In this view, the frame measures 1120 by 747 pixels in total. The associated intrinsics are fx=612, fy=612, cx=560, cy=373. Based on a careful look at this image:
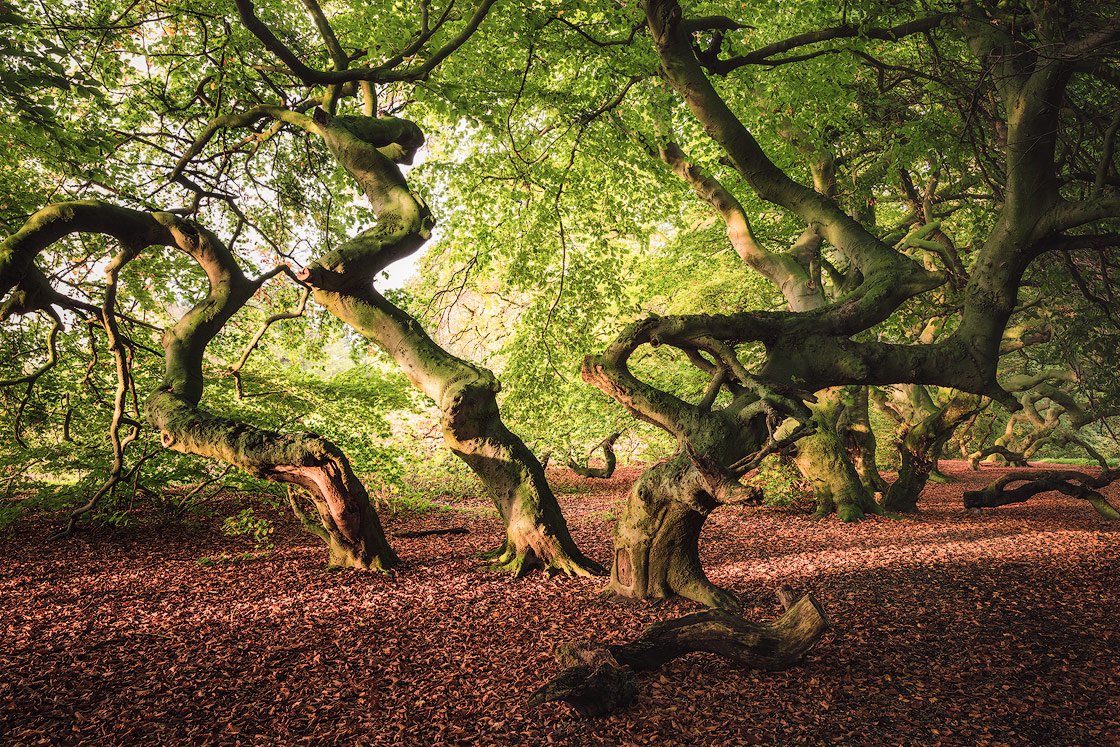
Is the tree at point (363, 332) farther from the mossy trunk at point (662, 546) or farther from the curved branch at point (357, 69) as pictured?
the mossy trunk at point (662, 546)

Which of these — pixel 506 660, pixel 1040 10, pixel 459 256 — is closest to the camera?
pixel 506 660

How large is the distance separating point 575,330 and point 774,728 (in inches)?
271

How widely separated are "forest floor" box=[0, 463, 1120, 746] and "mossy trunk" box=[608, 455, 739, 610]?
0.75 ft

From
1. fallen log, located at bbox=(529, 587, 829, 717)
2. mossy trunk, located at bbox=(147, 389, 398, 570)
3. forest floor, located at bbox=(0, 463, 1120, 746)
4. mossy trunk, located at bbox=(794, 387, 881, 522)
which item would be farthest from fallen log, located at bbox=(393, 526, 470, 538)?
mossy trunk, located at bbox=(794, 387, 881, 522)

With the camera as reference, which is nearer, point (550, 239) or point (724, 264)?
point (550, 239)

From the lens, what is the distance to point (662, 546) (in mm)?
5164

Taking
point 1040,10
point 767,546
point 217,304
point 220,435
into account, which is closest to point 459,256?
point 217,304

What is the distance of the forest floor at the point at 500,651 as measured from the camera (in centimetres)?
321

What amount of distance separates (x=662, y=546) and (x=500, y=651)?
5.34 feet

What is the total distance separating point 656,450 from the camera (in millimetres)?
13188

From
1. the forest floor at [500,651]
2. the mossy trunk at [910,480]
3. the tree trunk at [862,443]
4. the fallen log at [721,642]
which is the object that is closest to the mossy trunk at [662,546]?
the forest floor at [500,651]

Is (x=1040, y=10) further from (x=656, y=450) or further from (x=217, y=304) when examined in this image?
(x=656, y=450)

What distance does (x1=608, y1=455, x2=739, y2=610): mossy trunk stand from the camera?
503 cm

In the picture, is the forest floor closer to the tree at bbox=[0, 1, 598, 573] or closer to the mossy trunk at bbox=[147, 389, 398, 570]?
the tree at bbox=[0, 1, 598, 573]
